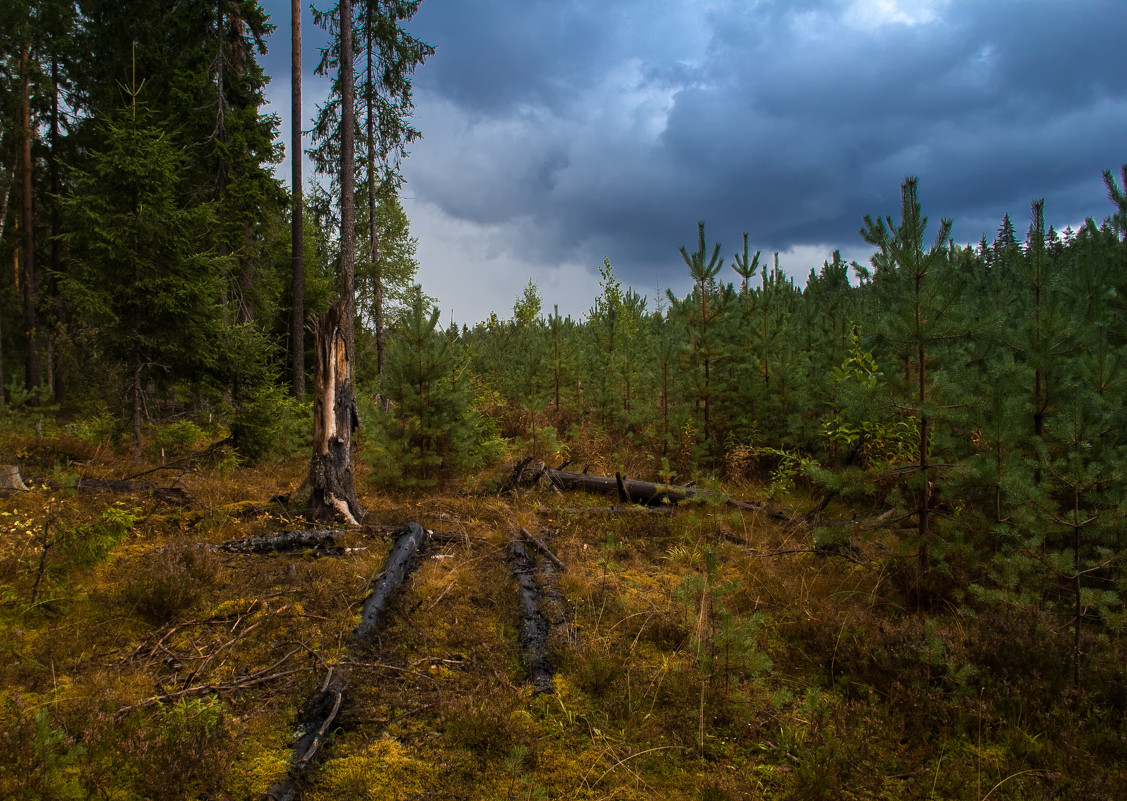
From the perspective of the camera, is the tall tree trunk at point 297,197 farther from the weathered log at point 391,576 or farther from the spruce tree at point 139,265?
the weathered log at point 391,576

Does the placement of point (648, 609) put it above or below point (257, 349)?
below

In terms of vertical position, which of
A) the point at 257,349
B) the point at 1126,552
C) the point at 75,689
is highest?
the point at 257,349

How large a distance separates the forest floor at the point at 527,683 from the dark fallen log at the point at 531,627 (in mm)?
76

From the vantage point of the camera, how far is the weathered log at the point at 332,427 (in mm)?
6676

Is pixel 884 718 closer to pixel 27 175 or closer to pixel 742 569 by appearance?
pixel 742 569

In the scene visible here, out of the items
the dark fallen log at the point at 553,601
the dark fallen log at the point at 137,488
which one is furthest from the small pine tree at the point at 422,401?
the dark fallen log at the point at 553,601

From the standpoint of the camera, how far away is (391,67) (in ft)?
51.2

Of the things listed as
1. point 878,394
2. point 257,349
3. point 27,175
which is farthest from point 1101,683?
point 27,175

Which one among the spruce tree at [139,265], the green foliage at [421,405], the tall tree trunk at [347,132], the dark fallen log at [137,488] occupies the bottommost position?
the dark fallen log at [137,488]

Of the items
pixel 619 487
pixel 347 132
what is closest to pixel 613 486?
pixel 619 487

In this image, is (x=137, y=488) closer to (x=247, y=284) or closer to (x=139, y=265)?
(x=139, y=265)

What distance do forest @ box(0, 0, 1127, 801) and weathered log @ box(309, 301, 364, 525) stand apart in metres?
0.04

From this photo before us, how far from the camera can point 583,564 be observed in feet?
18.2

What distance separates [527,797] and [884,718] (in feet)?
6.89
